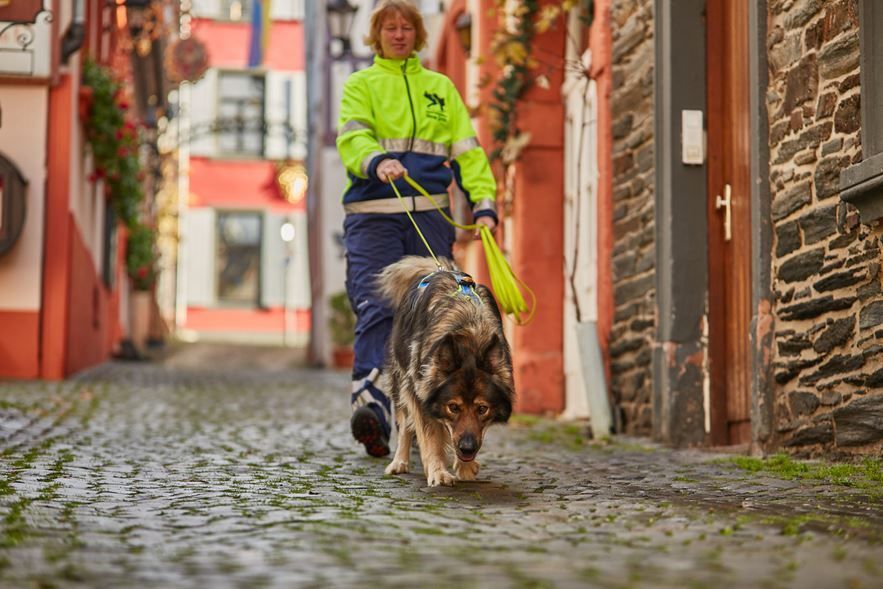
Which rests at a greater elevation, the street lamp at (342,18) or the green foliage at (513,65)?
the street lamp at (342,18)

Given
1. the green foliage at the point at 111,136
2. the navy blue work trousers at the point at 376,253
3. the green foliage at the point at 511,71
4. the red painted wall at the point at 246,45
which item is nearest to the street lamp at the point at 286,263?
the red painted wall at the point at 246,45

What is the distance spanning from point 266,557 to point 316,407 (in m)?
7.53

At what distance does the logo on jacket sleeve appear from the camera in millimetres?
6777

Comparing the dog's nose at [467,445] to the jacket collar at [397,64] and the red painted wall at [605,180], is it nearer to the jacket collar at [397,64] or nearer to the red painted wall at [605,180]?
the jacket collar at [397,64]

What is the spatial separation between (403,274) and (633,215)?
100 inches

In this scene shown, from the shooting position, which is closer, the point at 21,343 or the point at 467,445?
the point at 467,445

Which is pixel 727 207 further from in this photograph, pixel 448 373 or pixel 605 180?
pixel 448 373

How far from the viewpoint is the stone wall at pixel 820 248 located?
5.86 metres

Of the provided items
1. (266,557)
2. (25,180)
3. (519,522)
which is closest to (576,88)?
(25,180)

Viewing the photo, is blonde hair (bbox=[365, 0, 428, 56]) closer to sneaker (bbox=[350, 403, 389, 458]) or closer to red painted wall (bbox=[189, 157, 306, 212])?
sneaker (bbox=[350, 403, 389, 458])

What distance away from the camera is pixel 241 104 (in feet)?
111

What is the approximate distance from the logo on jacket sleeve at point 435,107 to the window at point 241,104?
27177 mm

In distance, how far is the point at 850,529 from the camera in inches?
164

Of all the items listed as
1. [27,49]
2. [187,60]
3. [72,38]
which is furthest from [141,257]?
[27,49]
